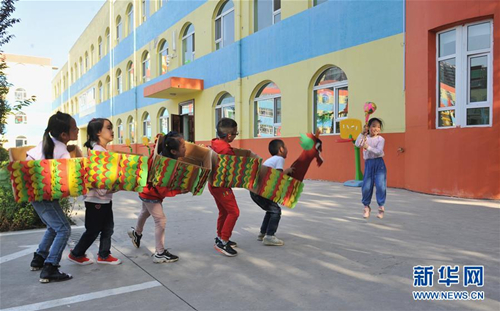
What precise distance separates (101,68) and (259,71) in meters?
23.1

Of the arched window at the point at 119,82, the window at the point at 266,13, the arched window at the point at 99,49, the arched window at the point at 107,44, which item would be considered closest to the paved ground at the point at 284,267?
the window at the point at 266,13

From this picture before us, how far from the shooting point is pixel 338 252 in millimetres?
4152

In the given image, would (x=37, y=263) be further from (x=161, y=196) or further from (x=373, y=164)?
(x=373, y=164)

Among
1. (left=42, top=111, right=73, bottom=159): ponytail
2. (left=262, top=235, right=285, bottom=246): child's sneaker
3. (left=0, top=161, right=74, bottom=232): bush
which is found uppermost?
(left=42, top=111, right=73, bottom=159): ponytail

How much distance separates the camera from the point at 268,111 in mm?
14109

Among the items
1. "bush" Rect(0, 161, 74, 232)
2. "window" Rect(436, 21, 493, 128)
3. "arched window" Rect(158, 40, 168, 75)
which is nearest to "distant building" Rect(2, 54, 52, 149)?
"arched window" Rect(158, 40, 168, 75)

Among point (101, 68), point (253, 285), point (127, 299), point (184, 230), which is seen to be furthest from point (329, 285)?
point (101, 68)

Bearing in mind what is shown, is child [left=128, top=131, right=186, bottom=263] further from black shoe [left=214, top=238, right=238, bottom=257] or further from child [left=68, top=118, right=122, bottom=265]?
black shoe [left=214, top=238, right=238, bottom=257]

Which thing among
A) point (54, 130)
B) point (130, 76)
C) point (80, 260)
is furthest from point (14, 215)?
point (130, 76)

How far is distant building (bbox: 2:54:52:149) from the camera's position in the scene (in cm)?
4394

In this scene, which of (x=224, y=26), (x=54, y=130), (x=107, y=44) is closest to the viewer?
(x=54, y=130)

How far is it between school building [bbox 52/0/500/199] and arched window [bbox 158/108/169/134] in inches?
3.1

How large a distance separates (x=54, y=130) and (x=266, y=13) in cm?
1203

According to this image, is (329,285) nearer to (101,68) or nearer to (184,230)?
(184,230)
